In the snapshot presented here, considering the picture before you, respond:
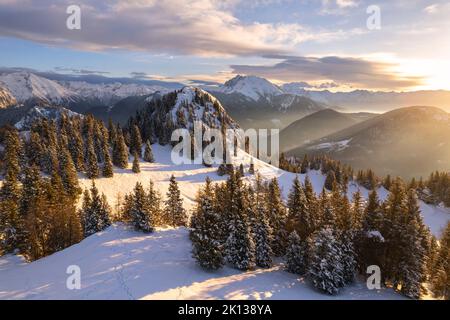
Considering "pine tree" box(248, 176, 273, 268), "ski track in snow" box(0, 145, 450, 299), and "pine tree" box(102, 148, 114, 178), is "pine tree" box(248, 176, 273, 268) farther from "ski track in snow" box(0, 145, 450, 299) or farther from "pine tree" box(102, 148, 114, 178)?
"pine tree" box(102, 148, 114, 178)

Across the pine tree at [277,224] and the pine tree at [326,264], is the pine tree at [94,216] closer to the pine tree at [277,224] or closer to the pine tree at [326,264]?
the pine tree at [277,224]

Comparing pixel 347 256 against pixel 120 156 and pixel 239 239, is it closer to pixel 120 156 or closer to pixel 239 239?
pixel 239 239

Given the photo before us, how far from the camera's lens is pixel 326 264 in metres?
34.7

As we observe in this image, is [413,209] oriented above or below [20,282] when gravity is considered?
above

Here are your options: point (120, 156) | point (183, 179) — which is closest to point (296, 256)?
point (183, 179)

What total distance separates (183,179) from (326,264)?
75.1 meters

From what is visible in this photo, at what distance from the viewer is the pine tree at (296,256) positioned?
3934 cm

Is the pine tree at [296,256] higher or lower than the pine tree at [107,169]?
lower

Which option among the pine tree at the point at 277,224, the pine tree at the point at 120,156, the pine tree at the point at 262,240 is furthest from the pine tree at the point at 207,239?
the pine tree at the point at 120,156

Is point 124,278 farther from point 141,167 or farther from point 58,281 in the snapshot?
point 141,167

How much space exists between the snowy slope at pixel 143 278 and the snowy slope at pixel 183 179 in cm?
3917
